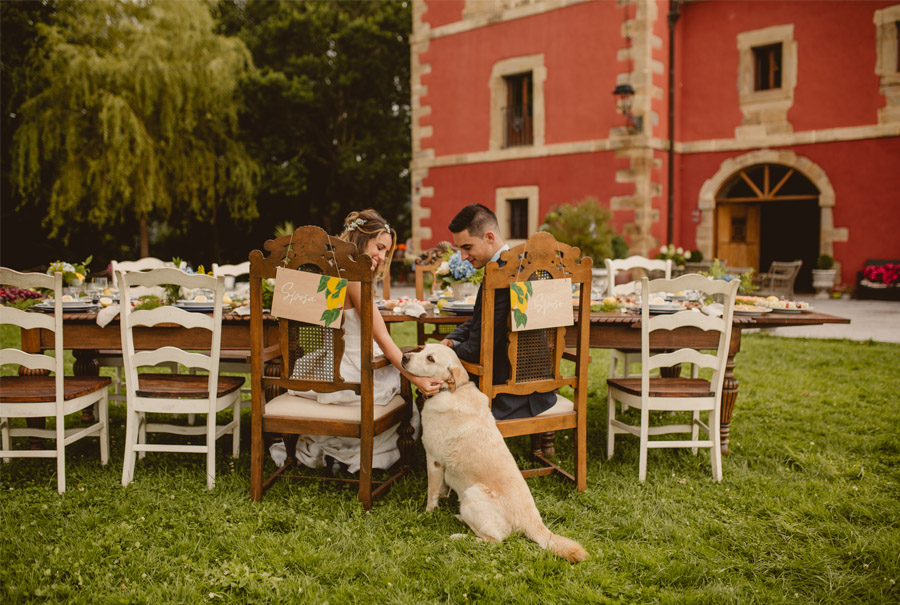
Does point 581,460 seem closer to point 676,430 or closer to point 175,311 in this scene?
point 676,430

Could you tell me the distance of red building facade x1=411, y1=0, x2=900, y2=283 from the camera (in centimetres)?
→ 1224

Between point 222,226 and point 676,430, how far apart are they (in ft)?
60.5

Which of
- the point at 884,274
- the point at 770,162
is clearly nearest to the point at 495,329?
the point at 884,274

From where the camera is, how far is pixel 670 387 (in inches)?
150

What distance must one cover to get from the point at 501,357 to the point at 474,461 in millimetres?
634

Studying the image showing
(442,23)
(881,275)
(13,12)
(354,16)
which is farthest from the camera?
(354,16)

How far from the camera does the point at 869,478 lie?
360cm

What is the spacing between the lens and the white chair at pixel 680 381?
3508mm

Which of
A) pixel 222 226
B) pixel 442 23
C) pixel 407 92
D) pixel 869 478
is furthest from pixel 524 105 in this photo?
pixel 869 478

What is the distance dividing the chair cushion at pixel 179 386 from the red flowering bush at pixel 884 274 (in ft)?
40.7

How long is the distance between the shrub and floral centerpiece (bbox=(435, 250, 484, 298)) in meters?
7.67

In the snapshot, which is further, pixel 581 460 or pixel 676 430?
pixel 676 430

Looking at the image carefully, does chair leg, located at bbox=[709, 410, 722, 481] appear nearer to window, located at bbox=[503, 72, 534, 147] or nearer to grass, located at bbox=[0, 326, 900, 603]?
grass, located at bbox=[0, 326, 900, 603]

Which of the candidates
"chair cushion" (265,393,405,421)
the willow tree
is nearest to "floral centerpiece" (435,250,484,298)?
"chair cushion" (265,393,405,421)
